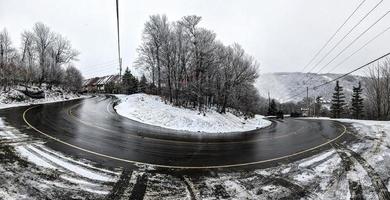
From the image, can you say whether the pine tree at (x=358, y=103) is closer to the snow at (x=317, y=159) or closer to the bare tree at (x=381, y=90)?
the bare tree at (x=381, y=90)

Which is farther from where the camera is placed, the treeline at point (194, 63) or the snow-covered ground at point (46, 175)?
the treeline at point (194, 63)

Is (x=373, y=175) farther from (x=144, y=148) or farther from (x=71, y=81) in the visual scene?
(x=71, y=81)

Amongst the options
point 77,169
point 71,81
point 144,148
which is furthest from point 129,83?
point 77,169

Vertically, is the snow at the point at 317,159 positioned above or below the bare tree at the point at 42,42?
below

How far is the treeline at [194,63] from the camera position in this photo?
32.5 meters

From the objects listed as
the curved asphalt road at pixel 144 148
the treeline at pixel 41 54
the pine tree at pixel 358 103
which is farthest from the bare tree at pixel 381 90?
the treeline at pixel 41 54

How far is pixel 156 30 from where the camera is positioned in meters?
39.3

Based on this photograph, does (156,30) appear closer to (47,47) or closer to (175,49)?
(175,49)

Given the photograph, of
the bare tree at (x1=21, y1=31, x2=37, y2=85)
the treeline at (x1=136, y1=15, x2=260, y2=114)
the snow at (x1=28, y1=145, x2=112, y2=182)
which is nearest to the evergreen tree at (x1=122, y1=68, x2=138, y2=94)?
the bare tree at (x1=21, y1=31, x2=37, y2=85)

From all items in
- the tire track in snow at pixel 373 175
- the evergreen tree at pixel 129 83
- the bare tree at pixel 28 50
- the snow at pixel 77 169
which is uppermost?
the bare tree at pixel 28 50

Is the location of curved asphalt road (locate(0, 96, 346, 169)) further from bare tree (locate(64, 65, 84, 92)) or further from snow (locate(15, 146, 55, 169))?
bare tree (locate(64, 65, 84, 92))

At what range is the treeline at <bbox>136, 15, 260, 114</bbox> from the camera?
3247 cm

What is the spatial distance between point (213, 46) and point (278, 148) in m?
22.6

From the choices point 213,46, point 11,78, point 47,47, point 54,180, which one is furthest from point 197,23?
point 47,47
